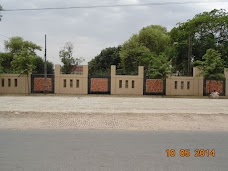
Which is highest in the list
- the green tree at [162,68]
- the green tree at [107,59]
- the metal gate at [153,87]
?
the green tree at [107,59]

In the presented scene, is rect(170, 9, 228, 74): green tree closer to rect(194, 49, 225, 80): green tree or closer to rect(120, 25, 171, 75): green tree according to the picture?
rect(120, 25, 171, 75): green tree

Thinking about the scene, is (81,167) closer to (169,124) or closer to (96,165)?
(96,165)

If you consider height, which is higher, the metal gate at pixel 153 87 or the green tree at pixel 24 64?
the green tree at pixel 24 64

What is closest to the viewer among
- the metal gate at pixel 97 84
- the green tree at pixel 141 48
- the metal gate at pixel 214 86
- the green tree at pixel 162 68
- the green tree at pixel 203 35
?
the green tree at pixel 162 68

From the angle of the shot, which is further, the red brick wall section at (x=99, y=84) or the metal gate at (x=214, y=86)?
the metal gate at (x=214, y=86)

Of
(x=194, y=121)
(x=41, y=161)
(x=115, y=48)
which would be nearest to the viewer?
(x=41, y=161)

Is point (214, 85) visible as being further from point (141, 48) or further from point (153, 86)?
point (141, 48)

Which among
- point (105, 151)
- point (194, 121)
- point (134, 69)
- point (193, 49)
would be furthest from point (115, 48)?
point (105, 151)

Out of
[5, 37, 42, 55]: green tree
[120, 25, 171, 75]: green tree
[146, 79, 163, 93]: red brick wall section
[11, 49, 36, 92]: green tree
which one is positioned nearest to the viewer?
[11, 49, 36, 92]: green tree

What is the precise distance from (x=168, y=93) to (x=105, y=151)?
69.6 ft

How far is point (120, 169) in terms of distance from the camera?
4652 mm

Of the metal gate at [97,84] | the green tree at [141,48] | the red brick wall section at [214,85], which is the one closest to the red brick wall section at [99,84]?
the metal gate at [97,84]
